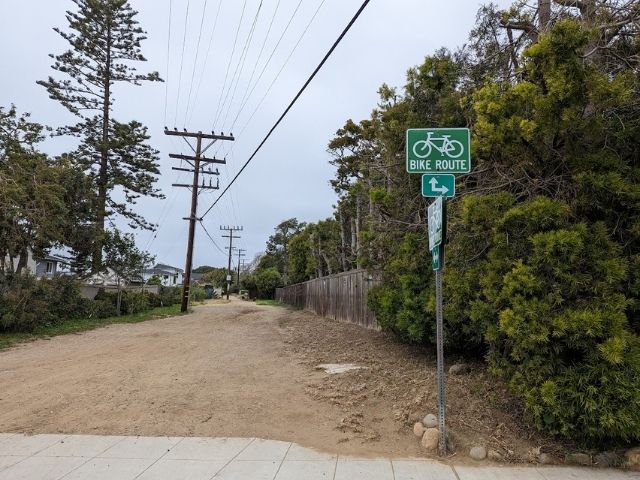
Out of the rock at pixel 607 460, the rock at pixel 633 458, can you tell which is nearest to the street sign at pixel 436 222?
the rock at pixel 607 460

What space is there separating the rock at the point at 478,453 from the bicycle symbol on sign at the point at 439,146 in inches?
121

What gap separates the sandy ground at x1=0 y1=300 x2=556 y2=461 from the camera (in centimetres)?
536

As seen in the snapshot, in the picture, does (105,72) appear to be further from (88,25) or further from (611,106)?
(611,106)

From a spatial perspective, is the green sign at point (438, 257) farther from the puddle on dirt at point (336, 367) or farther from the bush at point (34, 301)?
the bush at point (34, 301)

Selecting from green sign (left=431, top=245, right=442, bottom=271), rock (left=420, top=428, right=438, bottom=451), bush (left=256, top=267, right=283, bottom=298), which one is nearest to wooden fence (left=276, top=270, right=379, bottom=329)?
rock (left=420, top=428, right=438, bottom=451)

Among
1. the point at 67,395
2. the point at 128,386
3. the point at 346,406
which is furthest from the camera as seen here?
the point at 128,386

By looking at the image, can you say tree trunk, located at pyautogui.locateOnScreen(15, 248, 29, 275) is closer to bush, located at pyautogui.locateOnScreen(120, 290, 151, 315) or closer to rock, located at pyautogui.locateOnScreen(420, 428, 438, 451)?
bush, located at pyautogui.locateOnScreen(120, 290, 151, 315)

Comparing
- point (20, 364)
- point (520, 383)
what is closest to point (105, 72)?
point (20, 364)

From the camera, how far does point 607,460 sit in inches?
175

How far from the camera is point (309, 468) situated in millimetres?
4477

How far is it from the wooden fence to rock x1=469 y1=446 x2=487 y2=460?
7.50 m

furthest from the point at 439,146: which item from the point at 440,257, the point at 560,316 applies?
the point at 560,316

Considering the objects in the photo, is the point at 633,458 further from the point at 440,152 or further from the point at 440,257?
the point at 440,152

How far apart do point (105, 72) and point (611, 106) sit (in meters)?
30.9
